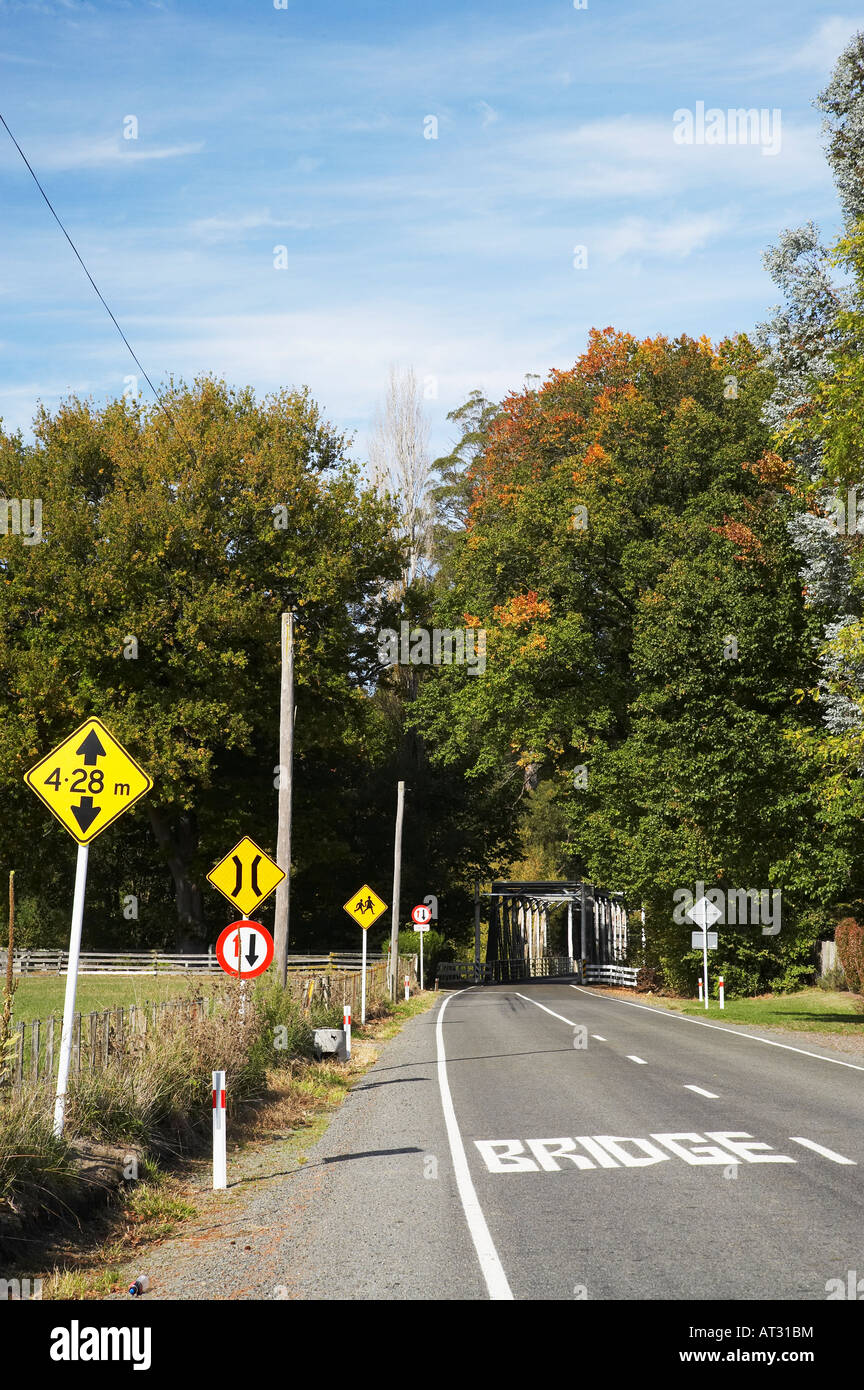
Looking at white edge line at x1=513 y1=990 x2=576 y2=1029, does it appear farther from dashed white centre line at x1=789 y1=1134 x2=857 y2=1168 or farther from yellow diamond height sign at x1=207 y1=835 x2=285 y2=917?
dashed white centre line at x1=789 y1=1134 x2=857 y2=1168

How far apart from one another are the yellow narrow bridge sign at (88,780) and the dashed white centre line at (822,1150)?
256 inches

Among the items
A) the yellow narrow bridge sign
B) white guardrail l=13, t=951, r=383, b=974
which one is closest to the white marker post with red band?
the yellow narrow bridge sign

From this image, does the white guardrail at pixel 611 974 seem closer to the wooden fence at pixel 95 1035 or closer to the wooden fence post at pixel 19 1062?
the wooden fence at pixel 95 1035

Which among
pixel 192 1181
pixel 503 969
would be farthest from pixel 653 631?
pixel 503 969

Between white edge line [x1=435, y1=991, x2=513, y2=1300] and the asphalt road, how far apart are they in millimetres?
23

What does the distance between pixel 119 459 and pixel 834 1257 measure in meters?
37.3

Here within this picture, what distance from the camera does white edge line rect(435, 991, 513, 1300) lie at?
6570 millimetres

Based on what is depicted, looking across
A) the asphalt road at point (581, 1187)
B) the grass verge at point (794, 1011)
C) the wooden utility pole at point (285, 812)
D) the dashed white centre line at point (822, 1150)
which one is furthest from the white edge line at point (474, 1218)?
the grass verge at point (794, 1011)

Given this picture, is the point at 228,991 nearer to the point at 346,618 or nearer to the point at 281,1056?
the point at 281,1056

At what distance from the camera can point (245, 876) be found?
15.9 metres

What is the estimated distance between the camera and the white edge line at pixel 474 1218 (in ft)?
21.6

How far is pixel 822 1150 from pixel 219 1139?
5061mm

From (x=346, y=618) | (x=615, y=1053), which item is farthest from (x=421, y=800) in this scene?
(x=615, y=1053)
